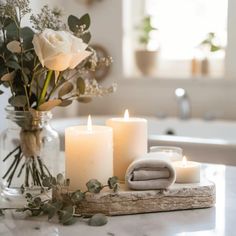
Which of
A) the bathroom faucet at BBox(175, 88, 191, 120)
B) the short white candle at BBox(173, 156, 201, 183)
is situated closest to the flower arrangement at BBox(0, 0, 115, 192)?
the short white candle at BBox(173, 156, 201, 183)

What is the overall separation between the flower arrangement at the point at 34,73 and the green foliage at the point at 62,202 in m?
0.06

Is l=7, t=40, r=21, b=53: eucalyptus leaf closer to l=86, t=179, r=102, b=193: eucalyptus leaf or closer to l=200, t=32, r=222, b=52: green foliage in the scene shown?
l=86, t=179, r=102, b=193: eucalyptus leaf

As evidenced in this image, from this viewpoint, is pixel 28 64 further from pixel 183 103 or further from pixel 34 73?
pixel 183 103

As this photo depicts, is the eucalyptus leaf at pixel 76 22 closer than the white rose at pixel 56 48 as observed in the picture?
No

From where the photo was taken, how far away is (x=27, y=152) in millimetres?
1010

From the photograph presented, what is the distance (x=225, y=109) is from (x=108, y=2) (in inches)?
41.1

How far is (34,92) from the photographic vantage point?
39.9 inches

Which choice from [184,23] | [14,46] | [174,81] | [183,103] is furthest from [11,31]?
[184,23]

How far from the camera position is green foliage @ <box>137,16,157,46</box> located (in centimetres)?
328

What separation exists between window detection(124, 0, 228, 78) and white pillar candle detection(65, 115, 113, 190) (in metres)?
2.33

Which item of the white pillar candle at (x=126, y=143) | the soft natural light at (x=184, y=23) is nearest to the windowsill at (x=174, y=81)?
the soft natural light at (x=184, y=23)

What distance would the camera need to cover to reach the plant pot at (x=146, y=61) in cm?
331

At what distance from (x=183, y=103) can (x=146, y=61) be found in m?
→ 0.42

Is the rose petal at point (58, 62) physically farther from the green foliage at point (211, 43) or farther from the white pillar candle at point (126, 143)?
the green foliage at point (211, 43)
